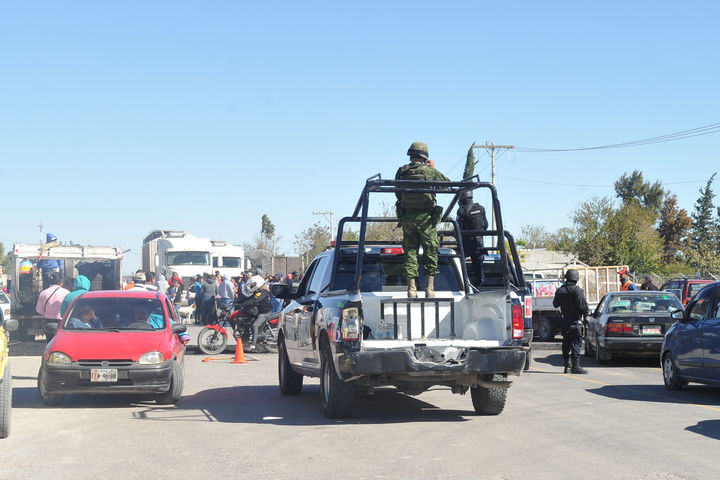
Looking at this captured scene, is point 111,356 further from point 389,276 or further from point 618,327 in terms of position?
point 618,327

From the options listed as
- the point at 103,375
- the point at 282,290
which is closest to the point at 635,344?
the point at 282,290

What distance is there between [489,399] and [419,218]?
7.40ft

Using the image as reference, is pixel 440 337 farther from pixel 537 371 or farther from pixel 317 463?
pixel 537 371

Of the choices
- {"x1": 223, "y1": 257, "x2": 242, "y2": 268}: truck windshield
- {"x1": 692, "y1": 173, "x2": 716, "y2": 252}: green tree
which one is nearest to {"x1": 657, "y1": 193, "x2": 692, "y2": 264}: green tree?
{"x1": 692, "y1": 173, "x2": 716, "y2": 252}: green tree

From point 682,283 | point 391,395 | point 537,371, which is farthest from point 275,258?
point 391,395

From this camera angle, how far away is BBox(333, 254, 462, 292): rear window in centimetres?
1067

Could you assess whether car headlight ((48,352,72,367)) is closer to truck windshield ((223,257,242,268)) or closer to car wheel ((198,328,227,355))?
car wheel ((198,328,227,355))

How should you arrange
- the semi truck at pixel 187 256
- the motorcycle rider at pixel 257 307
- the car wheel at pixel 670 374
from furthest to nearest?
1. the semi truck at pixel 187 256
2. the motorcycle rider at pixel 257 307
3. the car wheel at pixel 670 374

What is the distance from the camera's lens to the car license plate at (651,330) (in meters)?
17.9

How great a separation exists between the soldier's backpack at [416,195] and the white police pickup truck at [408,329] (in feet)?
0.38

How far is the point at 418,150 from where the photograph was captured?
34.0 ft

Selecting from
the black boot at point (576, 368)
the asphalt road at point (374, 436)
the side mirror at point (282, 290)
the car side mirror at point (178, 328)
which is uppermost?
the side mirror at point (282, 290)

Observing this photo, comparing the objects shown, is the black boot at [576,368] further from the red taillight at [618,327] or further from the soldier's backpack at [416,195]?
the soldier's backpack at [416,195]

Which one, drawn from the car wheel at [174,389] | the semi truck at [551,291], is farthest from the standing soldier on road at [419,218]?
the semi truck at [551,291]
